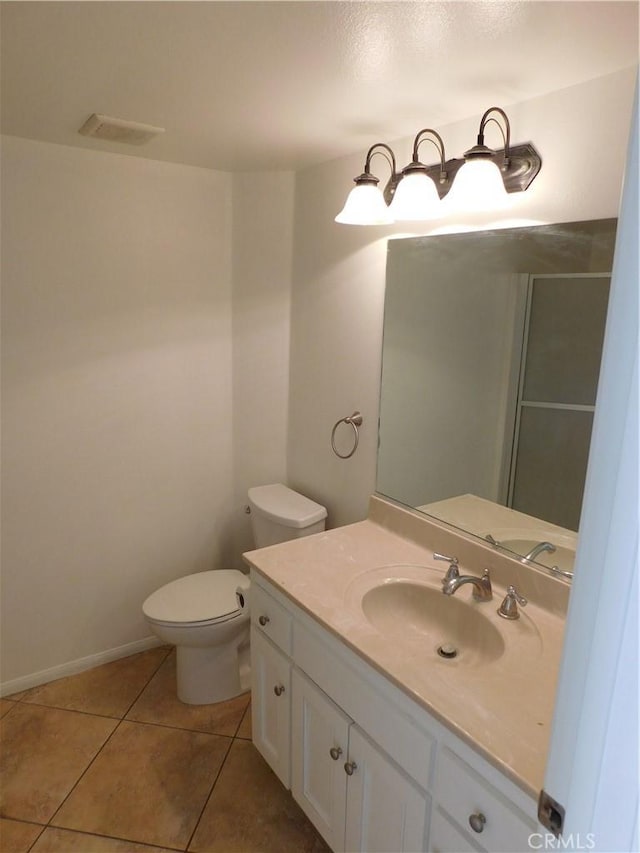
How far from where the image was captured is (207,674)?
2236 mm

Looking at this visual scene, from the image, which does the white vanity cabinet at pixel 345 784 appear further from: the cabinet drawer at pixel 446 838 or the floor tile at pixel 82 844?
the floor tile at pixel 82 844

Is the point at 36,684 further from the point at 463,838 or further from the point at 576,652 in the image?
the point at 576,652

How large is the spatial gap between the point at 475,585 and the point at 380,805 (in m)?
0.57

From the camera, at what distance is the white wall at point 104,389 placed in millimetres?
2086

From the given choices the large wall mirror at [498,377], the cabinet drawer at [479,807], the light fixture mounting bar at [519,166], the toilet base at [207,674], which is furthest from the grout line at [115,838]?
the light fixture mounting bar at [519,166]

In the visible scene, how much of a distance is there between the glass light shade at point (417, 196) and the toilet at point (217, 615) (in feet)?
3.86

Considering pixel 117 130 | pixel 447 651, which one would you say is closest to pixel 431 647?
pixel 447 651

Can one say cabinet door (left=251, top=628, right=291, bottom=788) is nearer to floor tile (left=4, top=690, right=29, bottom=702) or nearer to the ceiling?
floor tile (left=4, top=690, right=29, bottom=702)

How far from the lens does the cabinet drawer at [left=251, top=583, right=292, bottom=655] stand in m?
1.60

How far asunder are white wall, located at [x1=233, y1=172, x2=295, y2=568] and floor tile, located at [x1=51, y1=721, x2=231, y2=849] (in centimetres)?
105

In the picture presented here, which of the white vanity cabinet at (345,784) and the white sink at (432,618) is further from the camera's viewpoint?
the white sink at (432,618)

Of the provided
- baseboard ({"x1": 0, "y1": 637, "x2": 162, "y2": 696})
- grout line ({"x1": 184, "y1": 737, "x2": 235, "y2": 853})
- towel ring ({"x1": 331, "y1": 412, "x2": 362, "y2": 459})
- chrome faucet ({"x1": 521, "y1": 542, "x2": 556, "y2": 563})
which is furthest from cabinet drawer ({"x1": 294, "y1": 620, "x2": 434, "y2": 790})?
baseboard ({"x1": 0, "y1": 637, "x2": 162, "y2": 696})

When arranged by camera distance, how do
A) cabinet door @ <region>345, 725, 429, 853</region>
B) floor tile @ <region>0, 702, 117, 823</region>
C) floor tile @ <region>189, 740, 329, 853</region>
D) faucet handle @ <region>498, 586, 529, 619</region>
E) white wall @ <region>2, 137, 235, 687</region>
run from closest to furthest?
cabinet door @ <region>345, 725, 429, 853</region> → faucet handle @ <region>498, 586, 529, 619</region> → floor tile @ <region>189, 740, 329, 853</region> → floor tile @ <region>0, 702, 117, 823</region> → white wall @ <region>2, 137, 235, 687</region>

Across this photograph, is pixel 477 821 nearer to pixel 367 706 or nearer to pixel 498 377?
pixel 367 706
